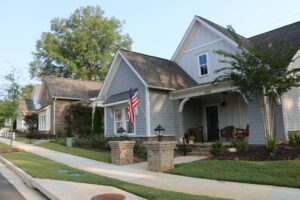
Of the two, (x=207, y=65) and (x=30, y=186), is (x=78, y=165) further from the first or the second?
(x=207, y=65)

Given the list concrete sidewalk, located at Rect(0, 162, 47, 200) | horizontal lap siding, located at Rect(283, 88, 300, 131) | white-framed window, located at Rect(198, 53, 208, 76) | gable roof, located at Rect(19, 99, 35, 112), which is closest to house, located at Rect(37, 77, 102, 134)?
gable roof, located at Rect(19, 99, 35, 112)

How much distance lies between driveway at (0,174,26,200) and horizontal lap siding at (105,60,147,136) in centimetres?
819

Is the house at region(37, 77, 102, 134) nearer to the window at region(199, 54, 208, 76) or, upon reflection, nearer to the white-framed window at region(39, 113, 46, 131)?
the white-framed window at region(39, 113, 46, 131)

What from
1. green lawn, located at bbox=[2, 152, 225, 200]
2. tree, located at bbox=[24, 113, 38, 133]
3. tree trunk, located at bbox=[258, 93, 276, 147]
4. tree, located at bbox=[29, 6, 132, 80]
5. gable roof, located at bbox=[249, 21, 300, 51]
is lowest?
green lawn, located at bbox=[2, 152, 225, 200]

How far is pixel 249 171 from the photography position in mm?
8875

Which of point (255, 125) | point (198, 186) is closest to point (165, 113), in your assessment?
point (255, 125)

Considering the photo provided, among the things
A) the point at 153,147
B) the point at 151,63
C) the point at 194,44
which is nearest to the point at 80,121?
the point at 151,63

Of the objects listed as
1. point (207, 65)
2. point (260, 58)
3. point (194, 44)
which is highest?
point (194, 44)

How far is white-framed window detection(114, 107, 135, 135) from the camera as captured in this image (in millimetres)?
17766

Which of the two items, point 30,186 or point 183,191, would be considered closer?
point 183,191

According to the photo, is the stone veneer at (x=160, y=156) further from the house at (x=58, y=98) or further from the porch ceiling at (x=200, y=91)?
the house at (x=58, y=98)

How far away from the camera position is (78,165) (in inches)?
490

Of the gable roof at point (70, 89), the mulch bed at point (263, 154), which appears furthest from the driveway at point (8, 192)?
the gable roof at point (70, 89)

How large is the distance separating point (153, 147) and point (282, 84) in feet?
17.9
